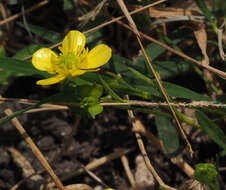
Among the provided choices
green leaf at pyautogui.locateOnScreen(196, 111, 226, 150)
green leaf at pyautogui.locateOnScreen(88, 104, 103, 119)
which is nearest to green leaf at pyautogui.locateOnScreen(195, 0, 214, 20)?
green leaf at pyautogui.locateOnScreen(196, 111, 226, 150)

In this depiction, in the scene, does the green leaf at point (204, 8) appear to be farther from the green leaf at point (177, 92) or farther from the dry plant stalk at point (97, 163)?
the dry plant stalk at point (97, 163)

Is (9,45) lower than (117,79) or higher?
higher

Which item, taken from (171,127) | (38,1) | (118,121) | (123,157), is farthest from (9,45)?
(171,127)

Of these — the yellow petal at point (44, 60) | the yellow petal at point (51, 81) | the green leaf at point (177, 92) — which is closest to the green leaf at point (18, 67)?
the yellow petal at point (44, 60)

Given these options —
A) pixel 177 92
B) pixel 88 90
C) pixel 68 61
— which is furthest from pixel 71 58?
pixel 177 92

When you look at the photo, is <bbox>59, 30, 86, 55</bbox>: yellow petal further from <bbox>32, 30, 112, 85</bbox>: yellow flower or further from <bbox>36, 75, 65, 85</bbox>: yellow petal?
<bbox>36, 75, 65, 85</bbox>: yellow petal

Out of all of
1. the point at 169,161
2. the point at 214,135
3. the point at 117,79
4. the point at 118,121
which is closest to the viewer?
the point at 214,135

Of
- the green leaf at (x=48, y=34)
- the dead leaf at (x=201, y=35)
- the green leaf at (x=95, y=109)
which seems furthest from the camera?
the green leaf at (x=48, y=34)

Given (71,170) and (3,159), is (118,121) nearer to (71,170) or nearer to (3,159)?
(71,170)
